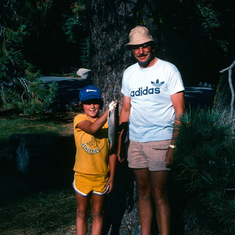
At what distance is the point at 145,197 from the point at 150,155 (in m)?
0.43

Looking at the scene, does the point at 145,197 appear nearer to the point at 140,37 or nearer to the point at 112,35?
the point at 140,37

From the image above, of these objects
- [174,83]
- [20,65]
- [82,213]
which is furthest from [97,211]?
[20,65]

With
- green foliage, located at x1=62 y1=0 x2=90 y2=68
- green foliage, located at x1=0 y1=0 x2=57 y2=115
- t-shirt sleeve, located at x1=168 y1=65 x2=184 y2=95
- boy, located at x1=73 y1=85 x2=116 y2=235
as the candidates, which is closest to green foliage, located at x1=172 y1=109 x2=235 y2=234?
t-shirt sleeve, located at x1=168 y1=65 x2=184 y2=95

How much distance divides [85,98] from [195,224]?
1868mm

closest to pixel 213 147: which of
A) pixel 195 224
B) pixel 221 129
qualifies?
pixel 221 129

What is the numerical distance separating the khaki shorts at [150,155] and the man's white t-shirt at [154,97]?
50 mm

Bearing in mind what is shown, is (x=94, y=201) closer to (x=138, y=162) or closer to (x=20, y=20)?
(x=138, y=162)

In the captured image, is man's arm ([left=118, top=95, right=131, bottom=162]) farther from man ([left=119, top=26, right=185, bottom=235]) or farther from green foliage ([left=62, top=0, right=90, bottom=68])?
green foliage ([left=62, top=0, right=90, bottom=68])

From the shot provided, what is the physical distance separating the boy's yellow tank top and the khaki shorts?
0.27 metres

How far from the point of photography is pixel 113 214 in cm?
359

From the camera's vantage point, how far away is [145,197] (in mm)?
2955

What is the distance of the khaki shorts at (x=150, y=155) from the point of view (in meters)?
2.79

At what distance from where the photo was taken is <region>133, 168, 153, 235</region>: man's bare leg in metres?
2.93

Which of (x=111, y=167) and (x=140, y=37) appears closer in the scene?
(x=140, y=37)
